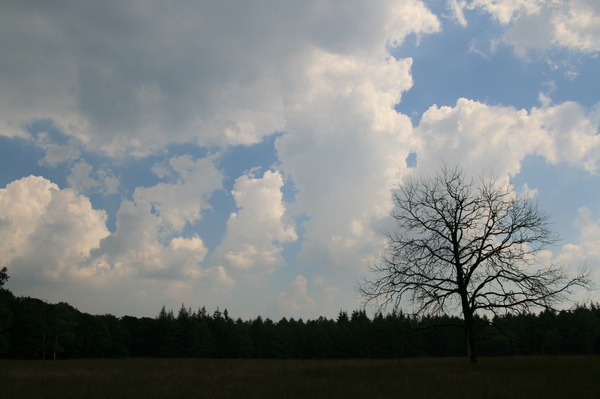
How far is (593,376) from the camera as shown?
1215 cm

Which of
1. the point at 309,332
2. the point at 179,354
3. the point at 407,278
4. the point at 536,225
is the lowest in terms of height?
the point at 179,354

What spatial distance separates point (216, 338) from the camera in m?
82.4

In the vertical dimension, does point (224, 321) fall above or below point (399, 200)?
below

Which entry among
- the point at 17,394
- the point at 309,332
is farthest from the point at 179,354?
the point at 17,394

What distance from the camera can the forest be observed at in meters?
55.3

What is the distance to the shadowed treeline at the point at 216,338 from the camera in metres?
55.3

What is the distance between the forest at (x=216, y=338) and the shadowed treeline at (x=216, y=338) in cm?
11

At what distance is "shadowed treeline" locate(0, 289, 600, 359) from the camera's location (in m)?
55.3

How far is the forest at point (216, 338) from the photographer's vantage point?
181 ft

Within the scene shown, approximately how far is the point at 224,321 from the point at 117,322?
79.8 ft

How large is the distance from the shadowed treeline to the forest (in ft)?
0.38

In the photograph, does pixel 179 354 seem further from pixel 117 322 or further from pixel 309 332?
pixel 309 332

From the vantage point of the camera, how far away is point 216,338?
270ft

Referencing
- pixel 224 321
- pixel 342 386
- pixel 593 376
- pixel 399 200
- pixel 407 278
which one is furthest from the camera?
pixel 224 321
